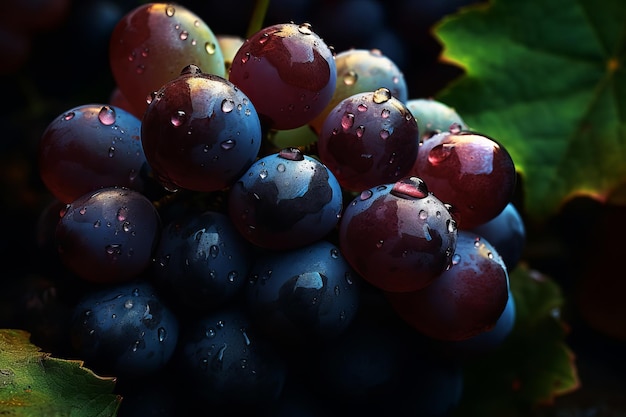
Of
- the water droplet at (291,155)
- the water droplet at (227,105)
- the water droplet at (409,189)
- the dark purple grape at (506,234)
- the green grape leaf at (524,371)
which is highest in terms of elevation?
the water droplet at (227,105)

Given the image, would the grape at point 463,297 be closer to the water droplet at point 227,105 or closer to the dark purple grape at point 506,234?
the dark purple grape at point 506,234

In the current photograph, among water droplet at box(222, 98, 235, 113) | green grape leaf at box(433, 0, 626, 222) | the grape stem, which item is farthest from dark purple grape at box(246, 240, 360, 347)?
green grape leaf at box(433, 0, 626, 222)

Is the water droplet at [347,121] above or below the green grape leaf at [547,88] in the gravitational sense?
above

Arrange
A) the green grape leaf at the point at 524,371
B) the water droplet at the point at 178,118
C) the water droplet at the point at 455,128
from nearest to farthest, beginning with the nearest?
1. the water droplet at the point at 178,118
2. the water droplet at the point at 455,128
3. the green grape leaf at the point at 524,371

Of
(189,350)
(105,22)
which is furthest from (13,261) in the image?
(189,350)

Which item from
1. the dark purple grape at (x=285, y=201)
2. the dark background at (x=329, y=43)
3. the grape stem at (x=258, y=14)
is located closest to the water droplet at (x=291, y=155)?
the dark purple grape at (x=285, y=201)

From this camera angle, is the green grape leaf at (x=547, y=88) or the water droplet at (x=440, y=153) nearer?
the water droplet at (x=440, y=153)

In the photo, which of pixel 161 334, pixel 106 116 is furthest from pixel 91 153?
pixel 161 334

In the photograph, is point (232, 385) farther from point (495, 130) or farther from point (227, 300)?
point (495, 130)
